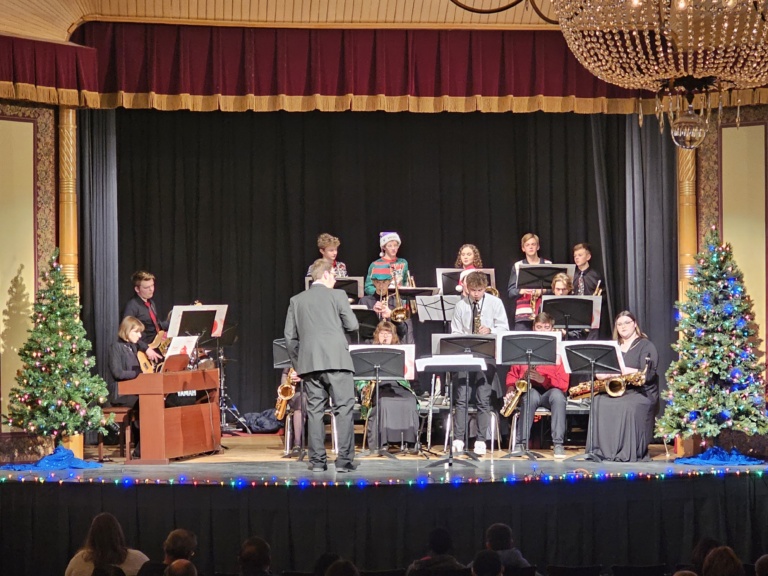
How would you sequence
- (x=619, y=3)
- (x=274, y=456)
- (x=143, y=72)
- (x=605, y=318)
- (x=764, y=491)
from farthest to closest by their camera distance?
(x=605, y=318), (x=143, y=72), (x=274, y=456), (x=764, y=491), (x=619, y=3)

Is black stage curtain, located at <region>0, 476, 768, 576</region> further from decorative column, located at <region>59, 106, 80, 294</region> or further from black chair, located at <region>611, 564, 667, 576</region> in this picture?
decorative column, located at <region>59, 106, 80, 294</region>

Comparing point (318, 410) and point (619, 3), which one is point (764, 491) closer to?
point (318, 410)

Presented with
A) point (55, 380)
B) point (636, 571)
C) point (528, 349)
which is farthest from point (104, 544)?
Answer: point (528, 349)

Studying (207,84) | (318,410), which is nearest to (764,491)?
(318,410)

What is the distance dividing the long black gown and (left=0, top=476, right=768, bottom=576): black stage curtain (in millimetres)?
1445

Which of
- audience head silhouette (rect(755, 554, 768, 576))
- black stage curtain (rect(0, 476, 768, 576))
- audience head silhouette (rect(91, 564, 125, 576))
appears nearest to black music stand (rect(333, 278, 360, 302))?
black stage curtain (rect(0, 476, 768, 576))

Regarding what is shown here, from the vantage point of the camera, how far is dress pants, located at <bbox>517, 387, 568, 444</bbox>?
1059 centimetres

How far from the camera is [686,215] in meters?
11.7

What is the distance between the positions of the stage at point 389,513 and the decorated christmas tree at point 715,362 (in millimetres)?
1306

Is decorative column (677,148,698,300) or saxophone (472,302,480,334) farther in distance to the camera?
decorative column (677,148,698,300)

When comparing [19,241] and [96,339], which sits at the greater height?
[19,241]

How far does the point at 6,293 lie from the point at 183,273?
2705 mm

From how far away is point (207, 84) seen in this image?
11562 millimetres

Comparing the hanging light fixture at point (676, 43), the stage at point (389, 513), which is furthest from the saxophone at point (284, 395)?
the hanging light fixture at point (676, 43)
